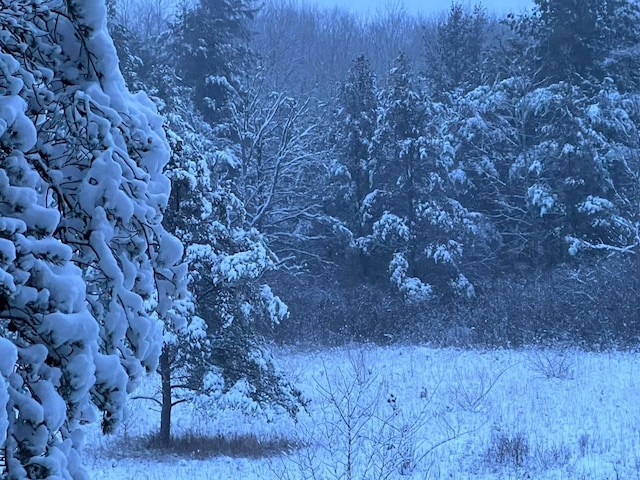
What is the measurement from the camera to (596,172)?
78.3ft

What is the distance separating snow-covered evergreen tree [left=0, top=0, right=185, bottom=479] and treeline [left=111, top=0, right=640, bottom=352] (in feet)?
56.4

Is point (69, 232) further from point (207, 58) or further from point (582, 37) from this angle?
point (582, 37)

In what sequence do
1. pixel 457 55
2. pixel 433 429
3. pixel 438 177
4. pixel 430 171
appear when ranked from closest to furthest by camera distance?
pixel 433 429
pixel 438 177
pixel 430 171
pixel 457 55

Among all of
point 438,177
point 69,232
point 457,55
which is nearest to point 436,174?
point 438,177

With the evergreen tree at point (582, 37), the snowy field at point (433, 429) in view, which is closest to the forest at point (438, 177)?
the evergreen tree at point (582, 37)

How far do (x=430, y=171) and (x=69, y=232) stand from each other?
2196 centimetres

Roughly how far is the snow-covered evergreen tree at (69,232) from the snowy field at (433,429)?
3.97 m

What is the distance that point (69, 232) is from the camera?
3754mm

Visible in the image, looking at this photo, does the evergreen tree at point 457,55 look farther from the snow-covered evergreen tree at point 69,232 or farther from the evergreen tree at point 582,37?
the snow-covered evergreen tree at point 69,232

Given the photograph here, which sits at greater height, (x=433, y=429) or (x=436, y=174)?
(x=436, y=174)

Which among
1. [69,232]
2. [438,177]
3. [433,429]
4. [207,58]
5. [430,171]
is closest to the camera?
[69,232]

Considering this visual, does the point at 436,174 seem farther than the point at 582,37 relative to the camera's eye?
No

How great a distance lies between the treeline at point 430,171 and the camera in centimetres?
2278

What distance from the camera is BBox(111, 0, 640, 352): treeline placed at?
22.8 metres
